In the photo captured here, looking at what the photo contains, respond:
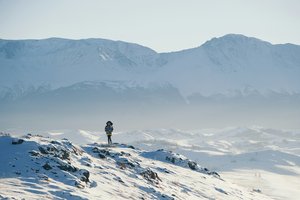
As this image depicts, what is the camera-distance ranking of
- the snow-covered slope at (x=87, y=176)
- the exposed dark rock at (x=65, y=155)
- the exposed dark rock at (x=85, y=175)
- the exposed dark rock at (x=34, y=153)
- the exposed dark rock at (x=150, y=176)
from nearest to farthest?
the snow-covered slope at (x=87, y=176) < the exposed dark rock at (x=85, y=175) < the exposed dark rock at (x=34, y=153) < the exposed dark rock at (x=65, y=155) < the exposed dark rock at (x=150, y=176)

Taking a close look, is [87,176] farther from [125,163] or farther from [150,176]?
[125,163]

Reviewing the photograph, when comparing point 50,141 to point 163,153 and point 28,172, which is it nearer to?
point 28,172

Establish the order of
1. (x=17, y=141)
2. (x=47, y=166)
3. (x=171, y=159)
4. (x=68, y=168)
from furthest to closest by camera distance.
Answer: (x=171, y=159) → (x=17, y=141) → (x=68, y=168) → (x=47, y=166)

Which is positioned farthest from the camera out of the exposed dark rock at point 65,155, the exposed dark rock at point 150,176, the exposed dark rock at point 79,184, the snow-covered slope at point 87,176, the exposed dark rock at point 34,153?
the exposed dark rock at point 150,176

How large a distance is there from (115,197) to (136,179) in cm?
703

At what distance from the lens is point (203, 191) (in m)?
43.6

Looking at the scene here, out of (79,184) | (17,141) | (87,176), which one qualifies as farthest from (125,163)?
(79,184)

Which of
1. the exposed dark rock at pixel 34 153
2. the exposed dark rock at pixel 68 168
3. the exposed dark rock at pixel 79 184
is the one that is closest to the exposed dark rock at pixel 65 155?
the exposed dark rock at pixel 68 168

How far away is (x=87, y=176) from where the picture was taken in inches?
1399

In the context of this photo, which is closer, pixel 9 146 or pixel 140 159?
pixel 9 146

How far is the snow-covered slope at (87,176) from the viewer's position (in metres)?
31.7

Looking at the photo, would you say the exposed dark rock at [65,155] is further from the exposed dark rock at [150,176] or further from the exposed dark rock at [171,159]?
the exposed dark rock at [171,159]

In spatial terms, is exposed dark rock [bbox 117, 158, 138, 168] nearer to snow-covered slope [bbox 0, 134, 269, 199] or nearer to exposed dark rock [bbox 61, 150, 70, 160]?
snow-covered slope [bbox 0, 134, 269, 199]

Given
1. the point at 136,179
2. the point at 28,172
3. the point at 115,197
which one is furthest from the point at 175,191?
the point at 28,172
